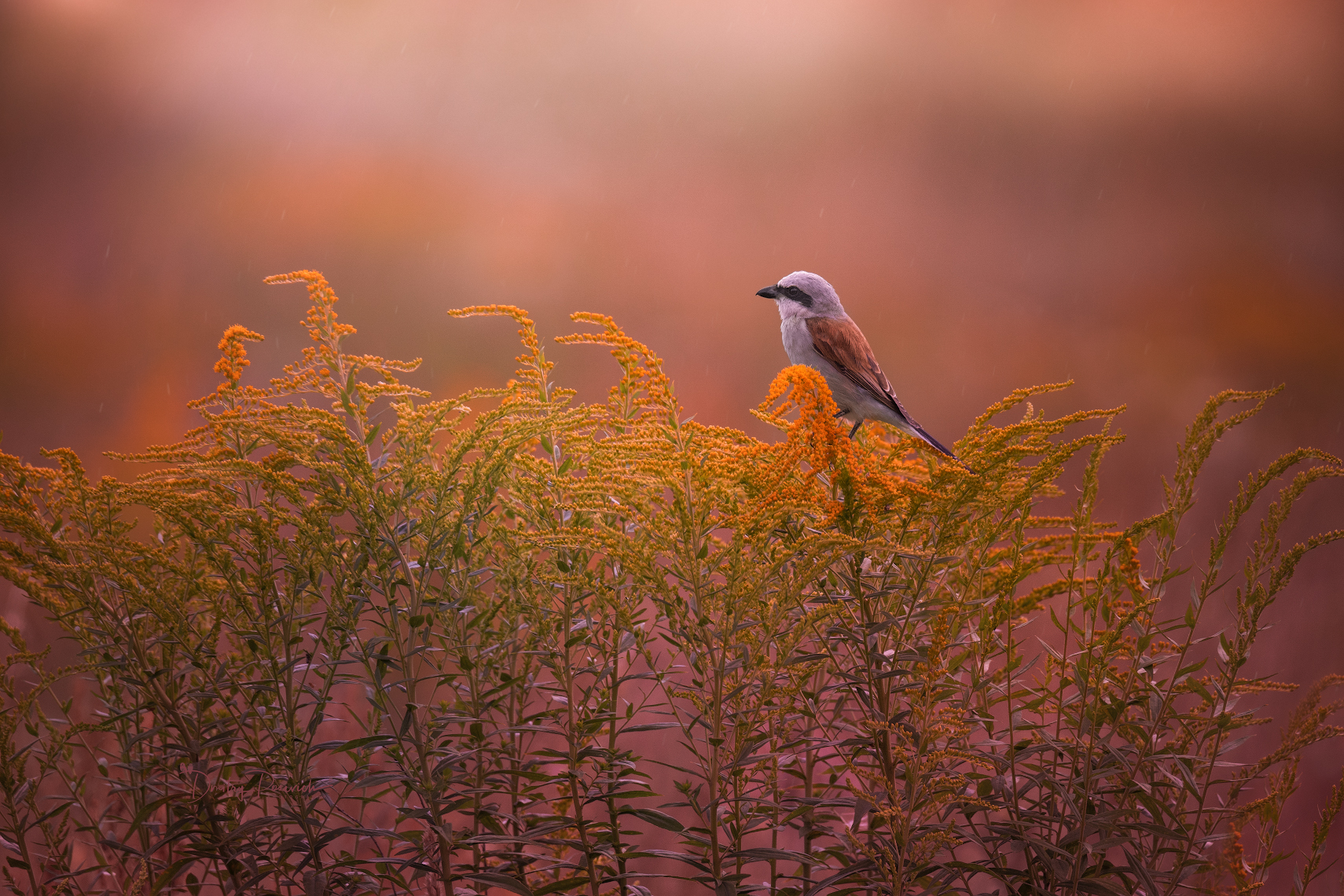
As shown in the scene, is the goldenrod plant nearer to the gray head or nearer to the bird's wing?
the bird's wing

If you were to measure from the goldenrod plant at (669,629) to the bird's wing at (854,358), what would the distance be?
1.40 feet

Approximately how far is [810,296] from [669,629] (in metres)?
1.02

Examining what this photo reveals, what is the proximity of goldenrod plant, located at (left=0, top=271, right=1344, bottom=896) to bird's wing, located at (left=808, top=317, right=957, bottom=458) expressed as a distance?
1.40 ft

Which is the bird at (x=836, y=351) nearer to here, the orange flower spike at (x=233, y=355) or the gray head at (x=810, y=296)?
the gray head at (x=810, y=296)

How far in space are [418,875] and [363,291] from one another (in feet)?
7.74

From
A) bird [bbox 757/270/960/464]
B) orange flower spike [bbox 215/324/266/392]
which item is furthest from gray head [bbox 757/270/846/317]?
orange flower spike [bbox 215/324/266/392]

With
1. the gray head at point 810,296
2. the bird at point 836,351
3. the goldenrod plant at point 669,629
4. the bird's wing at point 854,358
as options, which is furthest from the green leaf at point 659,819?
the gray head at point 810,296

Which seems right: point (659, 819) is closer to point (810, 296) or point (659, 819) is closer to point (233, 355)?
point (233, 355)

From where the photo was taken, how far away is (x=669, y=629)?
1253mm

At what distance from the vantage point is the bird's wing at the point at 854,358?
69.8 inches

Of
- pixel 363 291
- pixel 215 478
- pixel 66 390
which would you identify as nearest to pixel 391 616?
pixel 215 478

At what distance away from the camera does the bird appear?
1777 millimetres

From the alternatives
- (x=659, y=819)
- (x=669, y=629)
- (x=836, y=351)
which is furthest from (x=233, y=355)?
(x=836, y=351)

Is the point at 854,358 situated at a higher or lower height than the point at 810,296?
lower
